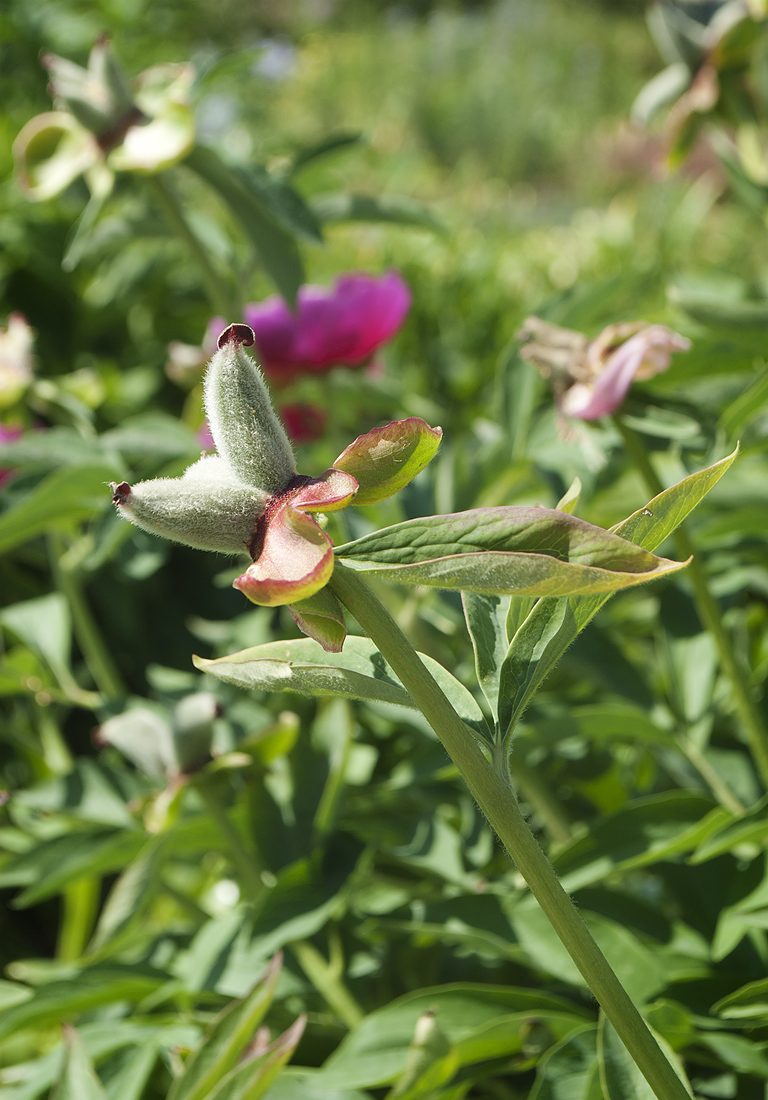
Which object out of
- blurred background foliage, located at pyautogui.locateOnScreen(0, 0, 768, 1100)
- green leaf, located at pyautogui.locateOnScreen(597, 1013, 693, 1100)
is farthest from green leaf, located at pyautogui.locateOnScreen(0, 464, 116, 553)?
green leaf, located at pyautogui.locateOnScreen(597, 1013, 693, 1100)

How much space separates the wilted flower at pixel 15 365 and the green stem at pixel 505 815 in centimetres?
62

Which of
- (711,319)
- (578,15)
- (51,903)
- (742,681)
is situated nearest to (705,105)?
(711,319)

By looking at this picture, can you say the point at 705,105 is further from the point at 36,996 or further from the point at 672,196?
the point at 672,196

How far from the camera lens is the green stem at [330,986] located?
657 millimetres

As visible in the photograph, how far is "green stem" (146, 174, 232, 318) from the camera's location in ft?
2.35

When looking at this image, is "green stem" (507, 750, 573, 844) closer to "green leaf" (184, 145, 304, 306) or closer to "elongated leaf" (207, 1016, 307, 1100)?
Answer: "elongated leaf" (207, 1016, 307, 1100)

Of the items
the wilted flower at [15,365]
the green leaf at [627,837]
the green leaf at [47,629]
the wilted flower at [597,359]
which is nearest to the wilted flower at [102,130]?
the wilted flower at [15,365]

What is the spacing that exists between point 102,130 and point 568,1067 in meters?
0.66

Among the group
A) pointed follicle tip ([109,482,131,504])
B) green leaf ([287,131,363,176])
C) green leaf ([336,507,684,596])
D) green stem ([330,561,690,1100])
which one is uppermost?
green leaf ([287,131,363,176])

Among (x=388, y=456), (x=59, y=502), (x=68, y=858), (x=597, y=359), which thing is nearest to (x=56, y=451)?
(x=59, y=502)

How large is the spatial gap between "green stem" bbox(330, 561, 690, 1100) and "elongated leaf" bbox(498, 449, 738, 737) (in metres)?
0.03

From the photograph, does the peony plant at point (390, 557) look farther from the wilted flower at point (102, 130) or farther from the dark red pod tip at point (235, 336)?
the wilted flower at point (102, 130)

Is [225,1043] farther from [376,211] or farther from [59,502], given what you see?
[376,211]

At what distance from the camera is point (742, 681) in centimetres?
60
